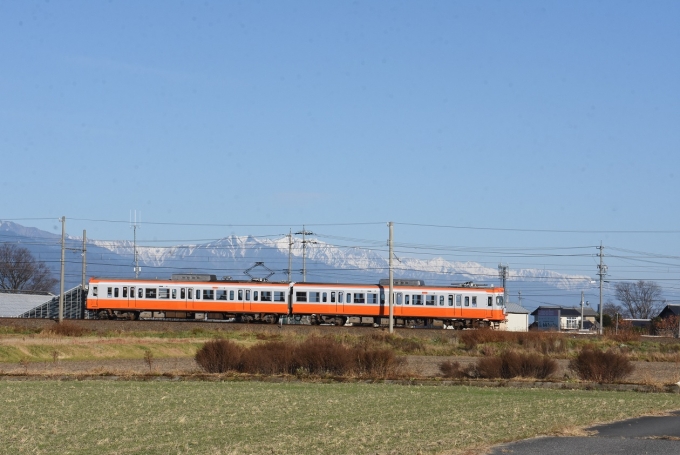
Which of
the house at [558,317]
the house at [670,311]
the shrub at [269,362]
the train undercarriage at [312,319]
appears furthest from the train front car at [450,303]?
the house at [558,317]

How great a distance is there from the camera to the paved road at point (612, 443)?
43.2 ft

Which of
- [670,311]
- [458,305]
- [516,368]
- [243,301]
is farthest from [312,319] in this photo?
[670,311]

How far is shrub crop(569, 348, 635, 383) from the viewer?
27.3 metres

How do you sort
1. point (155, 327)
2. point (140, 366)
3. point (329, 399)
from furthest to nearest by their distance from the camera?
point (155, 327)
point (140, 366)
point (329, 399)

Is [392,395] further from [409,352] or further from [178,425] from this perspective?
[409,352]

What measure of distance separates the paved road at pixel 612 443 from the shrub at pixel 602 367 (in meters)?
11.3

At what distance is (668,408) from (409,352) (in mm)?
25468

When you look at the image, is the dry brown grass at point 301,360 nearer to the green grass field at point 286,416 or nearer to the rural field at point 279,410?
the rural field at point 279,410

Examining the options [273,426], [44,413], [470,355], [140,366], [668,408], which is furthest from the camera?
[470,355]

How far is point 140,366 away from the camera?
111 ft

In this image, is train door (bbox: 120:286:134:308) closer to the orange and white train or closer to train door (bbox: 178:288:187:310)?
the orange and white train

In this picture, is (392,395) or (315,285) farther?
(315,285)

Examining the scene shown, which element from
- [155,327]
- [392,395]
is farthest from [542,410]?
[155,327]

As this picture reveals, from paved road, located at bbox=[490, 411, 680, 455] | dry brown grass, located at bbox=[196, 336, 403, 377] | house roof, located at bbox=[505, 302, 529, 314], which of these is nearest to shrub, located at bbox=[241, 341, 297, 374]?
dry brown grass, located at bbox=[196, 336, 403, 377]
